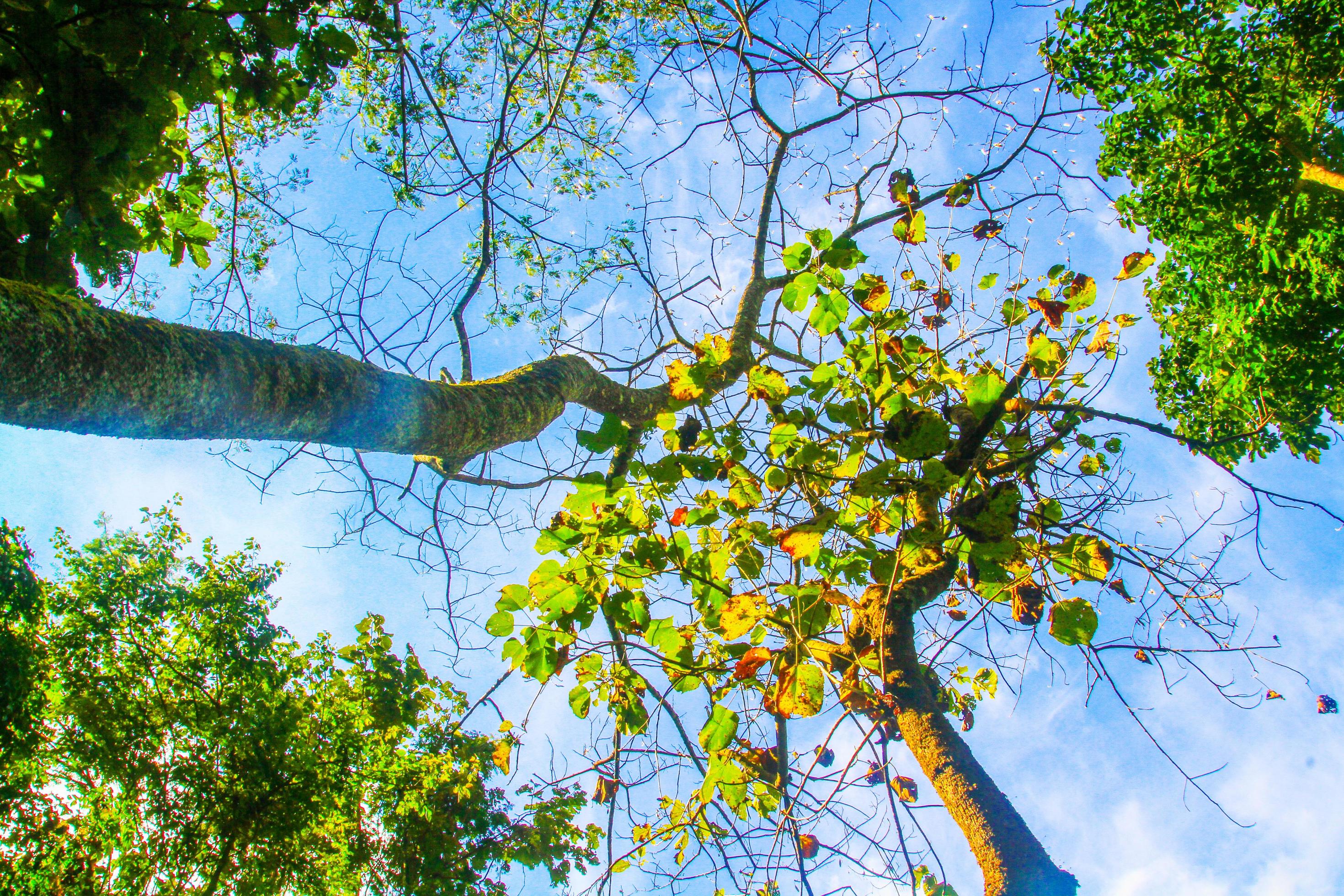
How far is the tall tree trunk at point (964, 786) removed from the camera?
126 cm

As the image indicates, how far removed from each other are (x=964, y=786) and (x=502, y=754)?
1.46 metres

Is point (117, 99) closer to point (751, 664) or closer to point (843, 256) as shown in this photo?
point (843, 256)

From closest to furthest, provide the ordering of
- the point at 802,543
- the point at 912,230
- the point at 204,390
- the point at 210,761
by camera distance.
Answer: the point at 204,390
the point at 802,543
the point at 912,230
the point at 210,761

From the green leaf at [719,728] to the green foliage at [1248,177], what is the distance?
20.9 ft

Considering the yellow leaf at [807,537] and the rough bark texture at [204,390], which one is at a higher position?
the rough bark texture at [204,390]

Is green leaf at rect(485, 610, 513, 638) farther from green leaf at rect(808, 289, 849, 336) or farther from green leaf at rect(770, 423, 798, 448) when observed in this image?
green leaf at rect(808, 289, 849, 336)

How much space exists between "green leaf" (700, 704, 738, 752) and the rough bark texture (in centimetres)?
107

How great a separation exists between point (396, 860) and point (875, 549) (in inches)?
310

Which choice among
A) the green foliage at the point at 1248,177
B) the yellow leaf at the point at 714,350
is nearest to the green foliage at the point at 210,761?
the yellow leaf at the point at 714,350

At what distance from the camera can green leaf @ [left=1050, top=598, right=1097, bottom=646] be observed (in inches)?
49.4

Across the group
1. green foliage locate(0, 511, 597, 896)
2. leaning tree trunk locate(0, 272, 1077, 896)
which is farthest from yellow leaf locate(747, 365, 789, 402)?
green foliage locate(0, 511, 597, 896)

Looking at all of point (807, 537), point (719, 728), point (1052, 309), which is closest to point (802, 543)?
point (807, 537)

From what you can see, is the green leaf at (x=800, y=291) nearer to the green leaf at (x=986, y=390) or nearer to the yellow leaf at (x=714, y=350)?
the yellow leaf at (x=714, y=350)

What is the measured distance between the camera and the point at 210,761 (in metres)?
7.10
